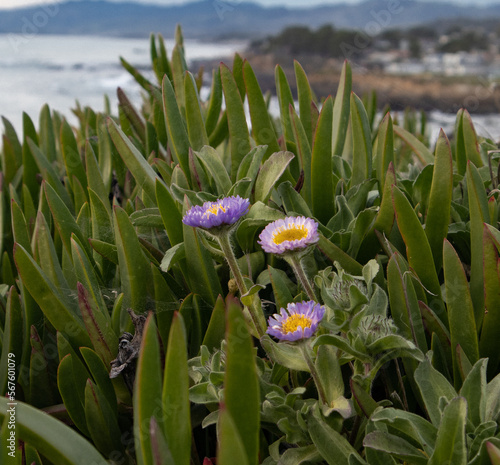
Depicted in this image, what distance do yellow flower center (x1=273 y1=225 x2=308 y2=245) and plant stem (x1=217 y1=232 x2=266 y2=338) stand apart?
55 mm

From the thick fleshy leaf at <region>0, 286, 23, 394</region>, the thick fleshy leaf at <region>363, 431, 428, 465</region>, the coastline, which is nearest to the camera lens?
the thick fleshy leaf at <region>363, 431, 428, 465</region>

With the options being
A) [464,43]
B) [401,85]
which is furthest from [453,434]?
[464,43]

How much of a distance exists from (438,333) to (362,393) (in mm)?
170

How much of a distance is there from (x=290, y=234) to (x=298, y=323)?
0.40 ft

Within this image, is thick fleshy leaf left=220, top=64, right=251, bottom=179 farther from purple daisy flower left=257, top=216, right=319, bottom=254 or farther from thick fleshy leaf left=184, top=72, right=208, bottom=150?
purple daisy flower left=257, top=216, right=319, bottom=254

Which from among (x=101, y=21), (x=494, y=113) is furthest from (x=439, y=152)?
(x=101, y=21)

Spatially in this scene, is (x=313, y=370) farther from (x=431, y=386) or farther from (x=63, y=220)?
(x=63, y=220)

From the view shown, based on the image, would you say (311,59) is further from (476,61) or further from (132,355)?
(132,355)

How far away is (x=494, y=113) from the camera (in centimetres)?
1065

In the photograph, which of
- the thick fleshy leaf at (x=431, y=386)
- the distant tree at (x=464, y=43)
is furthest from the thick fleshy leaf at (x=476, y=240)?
the distant tree at (x=464, y=43)

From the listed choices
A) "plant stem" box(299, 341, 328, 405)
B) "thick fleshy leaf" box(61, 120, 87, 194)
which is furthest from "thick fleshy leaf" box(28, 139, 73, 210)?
"plant stem" box(299, 341, 328, 405)

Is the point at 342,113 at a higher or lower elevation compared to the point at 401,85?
higher

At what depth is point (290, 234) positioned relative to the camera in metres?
0.61

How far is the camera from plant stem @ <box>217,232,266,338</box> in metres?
0.62
